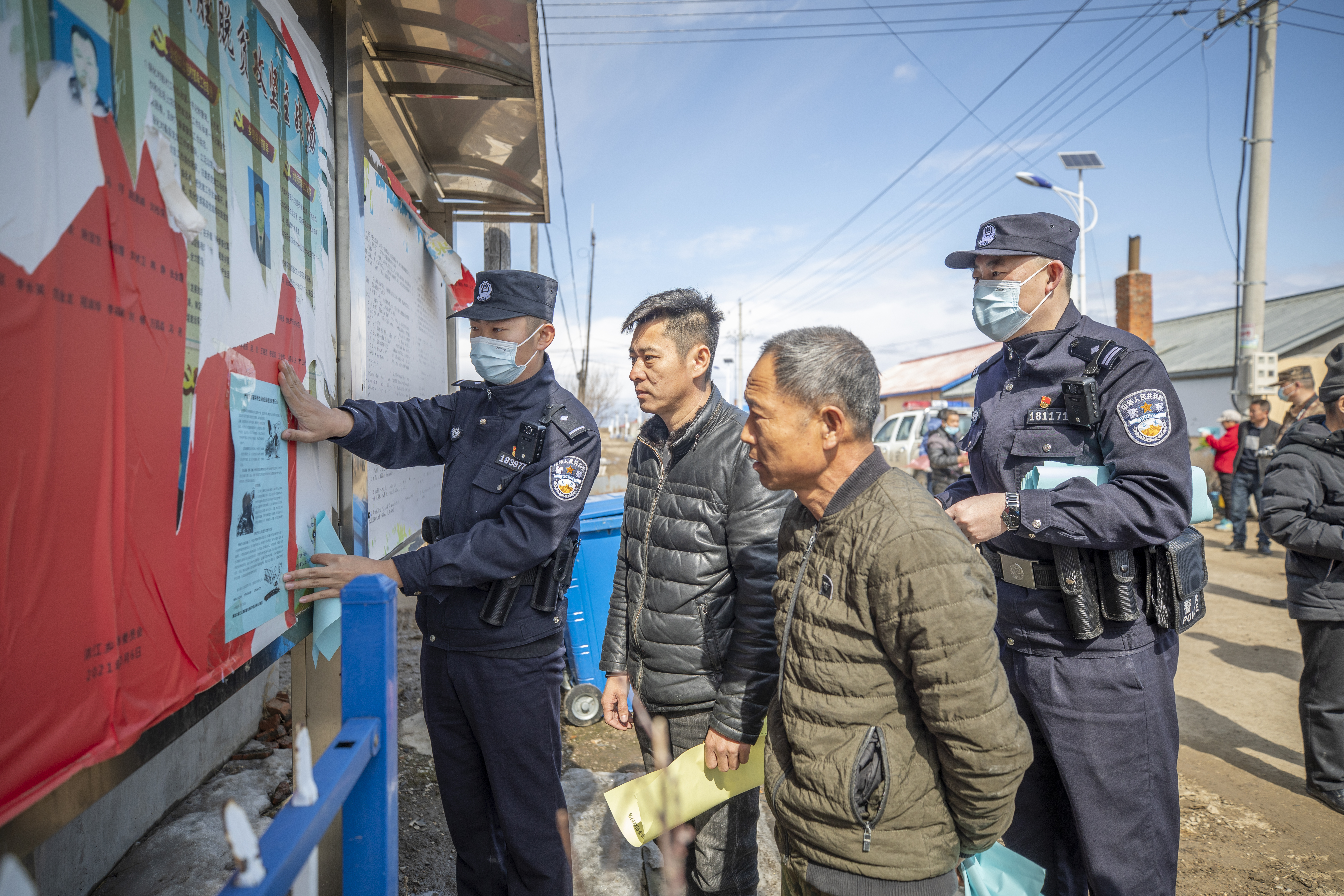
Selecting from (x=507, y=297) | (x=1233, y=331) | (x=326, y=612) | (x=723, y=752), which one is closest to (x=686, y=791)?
(x=723, y=752)

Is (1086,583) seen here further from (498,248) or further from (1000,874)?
(498,248)

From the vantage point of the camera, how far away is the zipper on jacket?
7.07 feet

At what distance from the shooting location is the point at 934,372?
3216 cm

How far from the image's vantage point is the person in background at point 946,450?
9.49 metres

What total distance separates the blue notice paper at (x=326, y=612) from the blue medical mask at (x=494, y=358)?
2.26ft

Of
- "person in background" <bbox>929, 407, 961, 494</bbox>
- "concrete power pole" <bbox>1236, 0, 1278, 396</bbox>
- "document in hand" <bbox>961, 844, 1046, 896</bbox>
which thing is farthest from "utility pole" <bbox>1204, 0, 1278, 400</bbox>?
"document in hand" <bbox>961, 844, 1046, 896</bbox>

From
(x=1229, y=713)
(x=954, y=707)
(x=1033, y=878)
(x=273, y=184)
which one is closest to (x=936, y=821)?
(x=954, y=707)

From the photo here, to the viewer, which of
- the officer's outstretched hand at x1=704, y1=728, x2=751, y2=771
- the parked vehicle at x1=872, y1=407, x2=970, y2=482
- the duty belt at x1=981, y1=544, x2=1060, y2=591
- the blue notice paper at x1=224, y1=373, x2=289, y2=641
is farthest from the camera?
the parked vehicle at x1=872, y1=407, x2=970, y2=482

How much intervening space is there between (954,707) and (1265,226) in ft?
36.4

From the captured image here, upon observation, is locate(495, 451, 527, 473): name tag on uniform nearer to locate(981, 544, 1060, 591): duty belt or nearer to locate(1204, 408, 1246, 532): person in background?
locate(981, 544, 1060, 591): duty belt

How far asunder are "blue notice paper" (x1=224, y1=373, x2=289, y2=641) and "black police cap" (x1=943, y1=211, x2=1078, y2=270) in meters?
2.02

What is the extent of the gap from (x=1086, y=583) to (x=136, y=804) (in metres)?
3.39

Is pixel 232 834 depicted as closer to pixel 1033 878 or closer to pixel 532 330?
pixel 1033 878

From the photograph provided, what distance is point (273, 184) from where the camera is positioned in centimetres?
160
